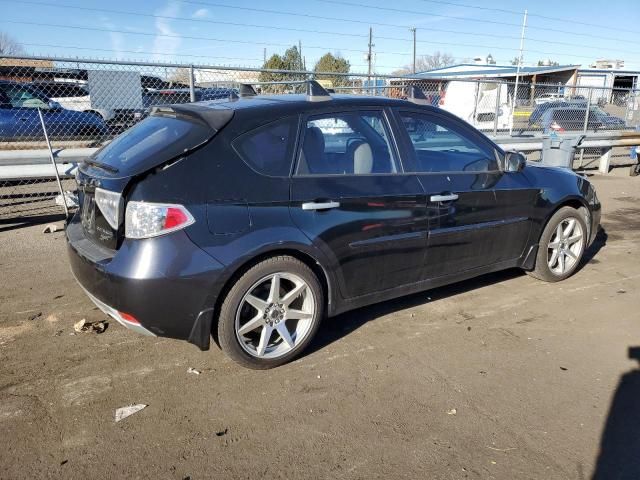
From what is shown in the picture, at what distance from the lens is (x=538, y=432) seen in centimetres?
274

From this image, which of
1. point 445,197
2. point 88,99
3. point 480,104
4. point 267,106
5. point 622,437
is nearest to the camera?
point 622,437

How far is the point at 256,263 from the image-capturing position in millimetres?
3096

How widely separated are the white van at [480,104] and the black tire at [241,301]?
9697 mm

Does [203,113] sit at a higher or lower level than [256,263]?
higher

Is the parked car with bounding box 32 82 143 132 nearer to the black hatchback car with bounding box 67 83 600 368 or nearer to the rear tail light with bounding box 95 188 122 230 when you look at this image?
the black hatchback car with bounding box 67 83 600 368

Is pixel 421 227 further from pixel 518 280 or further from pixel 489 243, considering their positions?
pixel 518 280

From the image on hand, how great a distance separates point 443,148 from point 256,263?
1977 millimetres

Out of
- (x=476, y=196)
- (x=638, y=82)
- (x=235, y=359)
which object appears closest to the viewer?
(x=235, y=359)

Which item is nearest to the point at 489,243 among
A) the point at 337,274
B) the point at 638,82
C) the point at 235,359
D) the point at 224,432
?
the point at 337,274

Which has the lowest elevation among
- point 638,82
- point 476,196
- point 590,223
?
point 590,223

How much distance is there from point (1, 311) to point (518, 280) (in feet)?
15.4

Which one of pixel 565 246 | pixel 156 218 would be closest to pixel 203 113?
pixel 156 218

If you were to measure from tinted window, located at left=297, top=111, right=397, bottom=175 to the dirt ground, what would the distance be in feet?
4.15

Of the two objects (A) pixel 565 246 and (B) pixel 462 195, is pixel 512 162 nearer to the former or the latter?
(B) pixel 462 195
